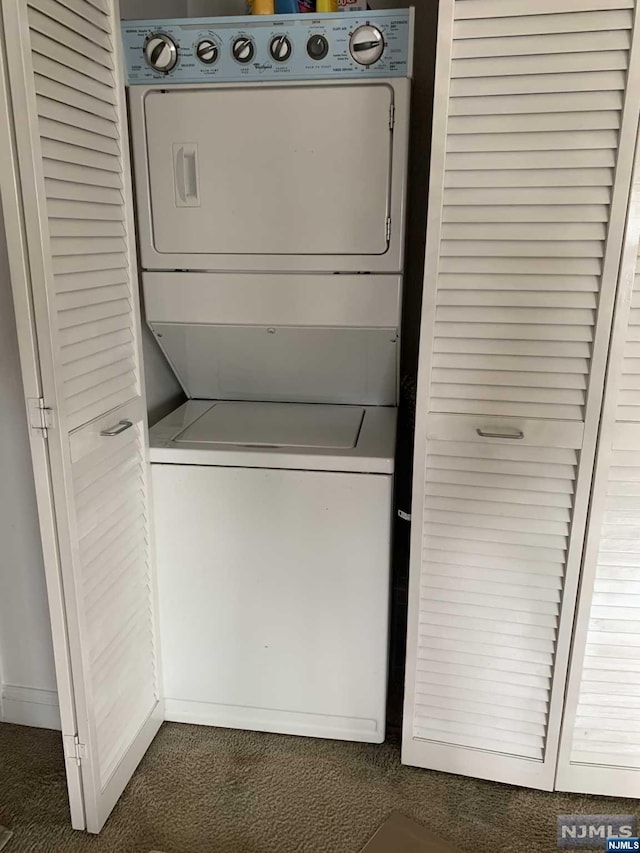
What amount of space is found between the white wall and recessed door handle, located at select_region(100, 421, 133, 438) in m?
0.25

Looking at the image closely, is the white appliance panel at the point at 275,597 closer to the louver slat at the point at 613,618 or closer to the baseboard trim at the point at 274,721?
the baseboard trim at the point at 274,721

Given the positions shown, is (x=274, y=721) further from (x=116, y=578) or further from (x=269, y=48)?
(x=269, y=48)

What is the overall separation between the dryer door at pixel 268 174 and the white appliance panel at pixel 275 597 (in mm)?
568

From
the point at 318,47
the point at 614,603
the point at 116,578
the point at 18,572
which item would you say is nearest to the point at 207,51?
the point at 318,47

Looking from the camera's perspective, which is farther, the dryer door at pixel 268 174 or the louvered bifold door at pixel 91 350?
the dryer door at pixel 268 174

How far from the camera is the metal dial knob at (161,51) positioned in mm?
1554

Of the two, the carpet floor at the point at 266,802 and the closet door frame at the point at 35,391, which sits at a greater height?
the closet door frame at the point at 35,391

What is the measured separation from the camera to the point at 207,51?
1553mm

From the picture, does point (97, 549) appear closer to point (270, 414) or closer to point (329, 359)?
point (270, 414)

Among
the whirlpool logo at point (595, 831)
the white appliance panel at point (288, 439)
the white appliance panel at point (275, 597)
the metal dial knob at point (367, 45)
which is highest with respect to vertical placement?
the metal dial knob at point (367, 45)

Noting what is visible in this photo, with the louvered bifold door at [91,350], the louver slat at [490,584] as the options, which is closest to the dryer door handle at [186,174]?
the louvered bifold door at [91,350]

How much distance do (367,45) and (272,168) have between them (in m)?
0.35

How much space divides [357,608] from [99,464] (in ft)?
2.42

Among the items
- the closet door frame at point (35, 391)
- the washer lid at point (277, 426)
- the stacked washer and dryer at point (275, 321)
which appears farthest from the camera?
the washer lid at point (277, 426)
